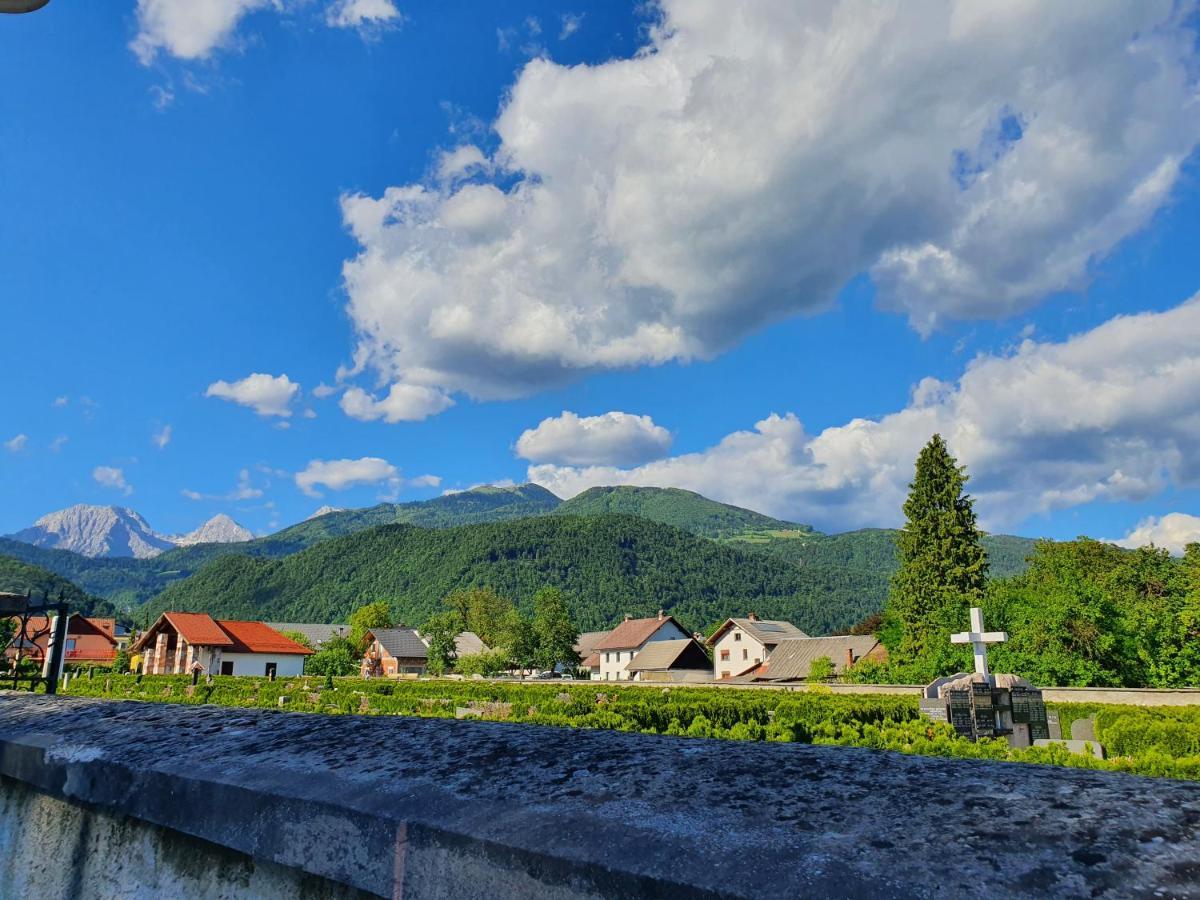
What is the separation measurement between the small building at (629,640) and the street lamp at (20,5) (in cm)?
8251

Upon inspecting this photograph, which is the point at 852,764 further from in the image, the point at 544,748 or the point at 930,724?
the point at 930,724

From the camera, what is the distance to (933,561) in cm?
4378

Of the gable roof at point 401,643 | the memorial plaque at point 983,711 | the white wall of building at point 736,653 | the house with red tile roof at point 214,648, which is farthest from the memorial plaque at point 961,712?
the gable roof at point 401,643

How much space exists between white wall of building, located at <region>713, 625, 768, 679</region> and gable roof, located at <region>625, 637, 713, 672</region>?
1.62m

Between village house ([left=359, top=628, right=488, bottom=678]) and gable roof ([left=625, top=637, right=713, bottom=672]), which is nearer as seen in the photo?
gable roof ([left=625, top=637, right=713, bottom=672])

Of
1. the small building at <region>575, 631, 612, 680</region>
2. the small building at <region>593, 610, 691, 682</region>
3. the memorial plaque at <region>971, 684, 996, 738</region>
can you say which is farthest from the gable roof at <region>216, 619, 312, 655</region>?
the memorial plaque at <region>971, 684, 996, 738</region>

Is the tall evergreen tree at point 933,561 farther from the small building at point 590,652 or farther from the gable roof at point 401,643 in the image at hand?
the gable roof at point 401,643

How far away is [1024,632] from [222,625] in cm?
5896

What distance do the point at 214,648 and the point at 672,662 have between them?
40.9m

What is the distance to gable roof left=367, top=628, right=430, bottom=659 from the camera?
88.2 meters

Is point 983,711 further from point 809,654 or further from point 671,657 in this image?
point 671,657

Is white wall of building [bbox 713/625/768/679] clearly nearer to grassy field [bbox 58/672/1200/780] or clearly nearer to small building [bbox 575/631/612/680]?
small building [bbox 575/631/612/680]

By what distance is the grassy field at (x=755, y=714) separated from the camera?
13836mm

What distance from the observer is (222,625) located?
2480 inches
